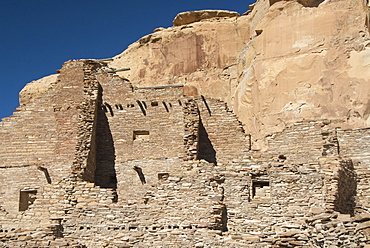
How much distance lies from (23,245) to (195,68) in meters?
18.1

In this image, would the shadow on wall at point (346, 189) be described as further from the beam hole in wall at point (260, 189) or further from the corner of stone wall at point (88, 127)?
the corner of stone wall at point (88, 127)

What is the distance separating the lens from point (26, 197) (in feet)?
64.5

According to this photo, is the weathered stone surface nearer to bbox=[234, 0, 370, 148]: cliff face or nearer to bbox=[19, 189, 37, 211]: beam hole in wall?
bbox=[234, 0, 370, 148]: cliff face

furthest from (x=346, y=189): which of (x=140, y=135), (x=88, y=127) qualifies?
(x=88, y=127)

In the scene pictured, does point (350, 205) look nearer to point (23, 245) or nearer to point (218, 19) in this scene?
point (23, 245)

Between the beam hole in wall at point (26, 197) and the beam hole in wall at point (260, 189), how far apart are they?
7824 millimetres

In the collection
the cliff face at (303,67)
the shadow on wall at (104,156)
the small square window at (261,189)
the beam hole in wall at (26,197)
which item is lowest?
the beam hole in wall at (26,197)

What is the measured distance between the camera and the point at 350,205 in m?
16.2

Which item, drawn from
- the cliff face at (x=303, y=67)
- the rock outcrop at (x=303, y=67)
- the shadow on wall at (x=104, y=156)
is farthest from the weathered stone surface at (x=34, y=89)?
the shadow on wall at (x=104, y=156)

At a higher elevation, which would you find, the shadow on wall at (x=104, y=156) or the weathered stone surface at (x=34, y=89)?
the weathered stone surface at (x=34, y=89)

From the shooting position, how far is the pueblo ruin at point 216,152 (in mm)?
15336

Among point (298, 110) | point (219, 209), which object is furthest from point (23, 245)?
point (298, 110)

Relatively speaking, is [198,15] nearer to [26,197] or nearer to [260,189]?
[26,197]

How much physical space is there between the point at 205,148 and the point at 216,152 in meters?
0.42
